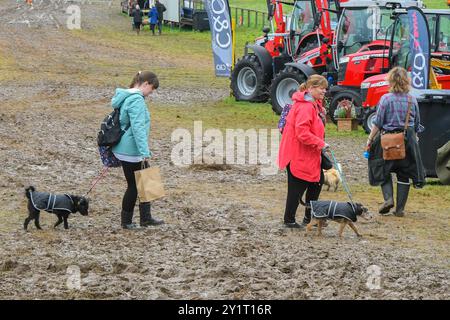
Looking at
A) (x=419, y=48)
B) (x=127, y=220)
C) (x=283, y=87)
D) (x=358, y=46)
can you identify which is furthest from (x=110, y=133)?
(x=283, y=87)

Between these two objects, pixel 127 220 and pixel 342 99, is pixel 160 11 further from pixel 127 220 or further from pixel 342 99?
pixel 127 220

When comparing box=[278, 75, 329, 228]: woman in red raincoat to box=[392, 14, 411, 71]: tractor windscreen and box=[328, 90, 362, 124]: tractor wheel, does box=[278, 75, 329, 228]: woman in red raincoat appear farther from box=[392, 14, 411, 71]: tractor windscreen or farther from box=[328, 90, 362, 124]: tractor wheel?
box=[328, 90, 362, 124]: tractor wheel

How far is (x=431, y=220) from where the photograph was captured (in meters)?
12.4

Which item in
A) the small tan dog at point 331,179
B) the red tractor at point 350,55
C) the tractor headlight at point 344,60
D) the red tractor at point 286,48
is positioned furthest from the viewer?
the red tractor at point 286,48

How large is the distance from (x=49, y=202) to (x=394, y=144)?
13.2 ft

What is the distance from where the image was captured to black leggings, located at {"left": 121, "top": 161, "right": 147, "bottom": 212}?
11.0 meters

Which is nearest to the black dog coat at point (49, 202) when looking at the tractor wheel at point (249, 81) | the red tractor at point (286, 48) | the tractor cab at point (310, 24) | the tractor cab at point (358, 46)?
the tractor cab at point (358, 46)

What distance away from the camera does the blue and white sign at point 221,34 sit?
85.1ft

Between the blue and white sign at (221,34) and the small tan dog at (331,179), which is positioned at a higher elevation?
the blue and white sign at (221,34)

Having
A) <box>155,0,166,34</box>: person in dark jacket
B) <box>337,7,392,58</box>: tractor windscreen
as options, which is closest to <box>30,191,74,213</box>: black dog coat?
<box>337,7,392,58</box>: tractor windscreen

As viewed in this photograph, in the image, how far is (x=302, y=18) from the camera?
24.2 m

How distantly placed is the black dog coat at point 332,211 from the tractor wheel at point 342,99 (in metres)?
9.93

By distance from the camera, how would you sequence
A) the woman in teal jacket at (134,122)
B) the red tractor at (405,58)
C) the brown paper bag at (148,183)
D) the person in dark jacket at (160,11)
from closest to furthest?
the woman in teal jacket at (134,122), the brown paper bag at (148,183), the red tractor at (405,58), the person in dark jacket at (160,11)

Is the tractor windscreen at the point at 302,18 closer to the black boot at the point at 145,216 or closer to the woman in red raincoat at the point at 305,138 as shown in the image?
the woman in red raincoat at the point at 305,138
